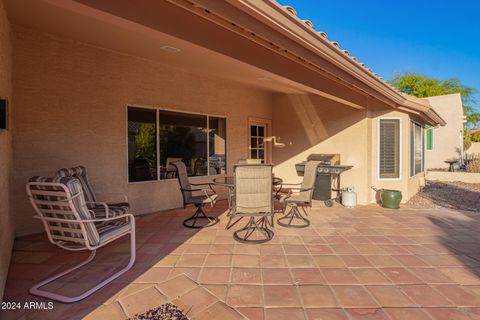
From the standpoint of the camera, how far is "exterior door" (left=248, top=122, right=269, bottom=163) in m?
7.86

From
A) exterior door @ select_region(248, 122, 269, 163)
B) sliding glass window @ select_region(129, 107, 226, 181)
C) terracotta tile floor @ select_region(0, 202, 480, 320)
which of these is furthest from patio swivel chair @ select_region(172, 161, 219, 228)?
exterior door @ select_region(248, 122, 269, 163)

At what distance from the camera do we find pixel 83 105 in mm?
4555

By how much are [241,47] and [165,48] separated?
6.16ft

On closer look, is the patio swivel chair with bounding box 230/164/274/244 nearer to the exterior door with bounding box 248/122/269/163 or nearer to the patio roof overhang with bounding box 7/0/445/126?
the patio roof overhang with bounding box 7/0/445/126

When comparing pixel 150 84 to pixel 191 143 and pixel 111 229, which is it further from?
pixel 111 229

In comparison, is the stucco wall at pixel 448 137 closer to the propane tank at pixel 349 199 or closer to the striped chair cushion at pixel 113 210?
the propane tank at pixel 349 199

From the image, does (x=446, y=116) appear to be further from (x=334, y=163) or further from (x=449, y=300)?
(x=449, y=300)

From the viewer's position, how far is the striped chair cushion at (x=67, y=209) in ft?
8.43

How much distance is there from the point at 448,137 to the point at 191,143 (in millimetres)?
15934

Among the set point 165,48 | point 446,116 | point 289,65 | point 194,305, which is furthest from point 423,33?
point 194,305

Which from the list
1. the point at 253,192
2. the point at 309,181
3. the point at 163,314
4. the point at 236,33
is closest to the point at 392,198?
the point at 309,181

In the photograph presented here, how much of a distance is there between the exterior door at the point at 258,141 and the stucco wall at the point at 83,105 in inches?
91.6

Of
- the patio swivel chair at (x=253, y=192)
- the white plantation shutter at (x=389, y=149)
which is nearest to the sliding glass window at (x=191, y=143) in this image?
the patio swivel chair at (x=253, y=192)

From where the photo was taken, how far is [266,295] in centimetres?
247
